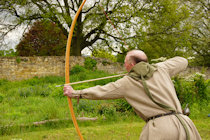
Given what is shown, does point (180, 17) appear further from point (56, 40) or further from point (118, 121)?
point (118, 121)

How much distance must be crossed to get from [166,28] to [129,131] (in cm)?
1178

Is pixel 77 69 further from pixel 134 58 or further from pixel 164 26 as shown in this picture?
pixel 134 58

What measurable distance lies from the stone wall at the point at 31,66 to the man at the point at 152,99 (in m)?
11.2

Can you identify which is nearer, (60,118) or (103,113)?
(60,118)

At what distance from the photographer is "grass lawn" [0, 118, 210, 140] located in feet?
15.5

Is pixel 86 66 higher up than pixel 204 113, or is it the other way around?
pixel 86 66

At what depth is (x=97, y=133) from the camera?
4984 mm

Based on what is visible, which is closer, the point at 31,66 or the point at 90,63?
the point at 31,66

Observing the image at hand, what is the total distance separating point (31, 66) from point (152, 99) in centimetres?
1180

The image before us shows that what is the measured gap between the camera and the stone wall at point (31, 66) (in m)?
12.5

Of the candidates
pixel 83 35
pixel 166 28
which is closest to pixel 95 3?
pixel 83 35

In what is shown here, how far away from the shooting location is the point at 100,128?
532cm

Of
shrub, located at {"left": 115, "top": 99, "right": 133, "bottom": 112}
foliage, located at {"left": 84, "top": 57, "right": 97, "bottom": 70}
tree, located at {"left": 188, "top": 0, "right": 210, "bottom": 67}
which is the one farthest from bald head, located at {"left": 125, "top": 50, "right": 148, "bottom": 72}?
tree, located at {"left": 188, "top": 0, "right": 210, "bottom": 67}

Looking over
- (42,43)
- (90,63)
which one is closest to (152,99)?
(90,63)
